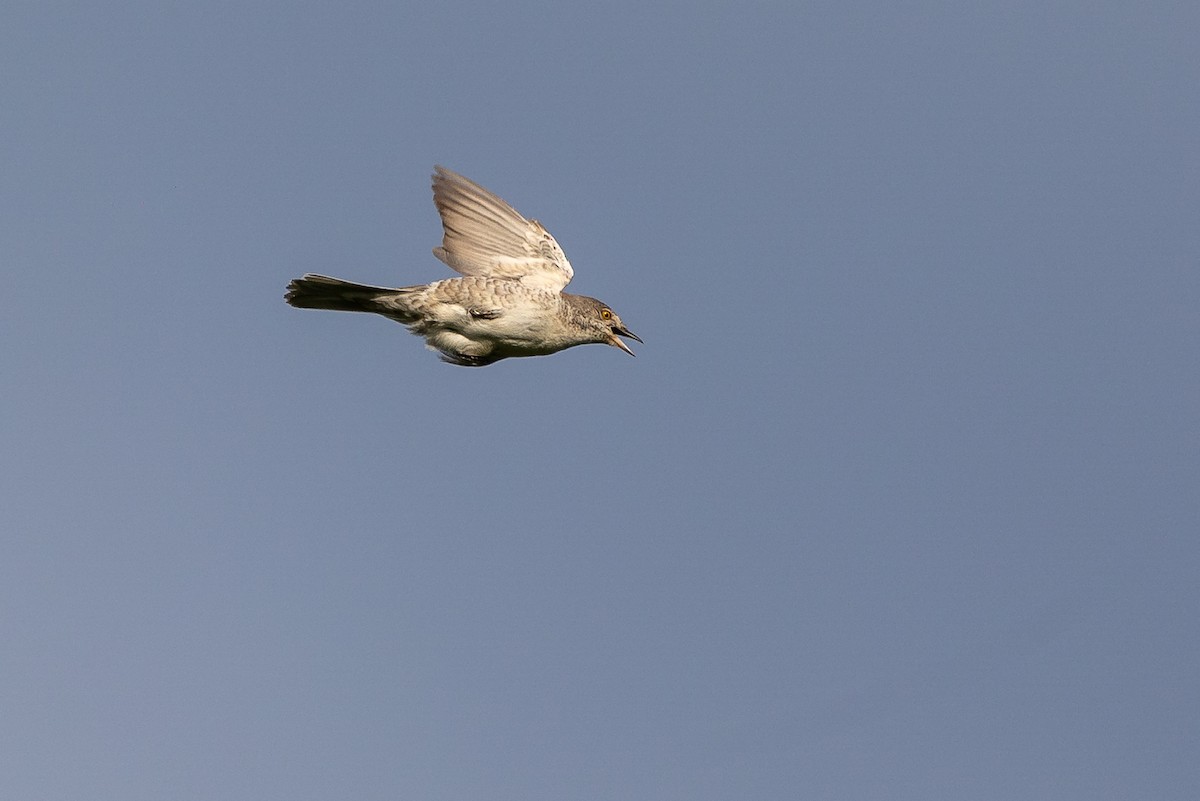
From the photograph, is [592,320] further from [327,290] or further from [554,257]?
[327,290]

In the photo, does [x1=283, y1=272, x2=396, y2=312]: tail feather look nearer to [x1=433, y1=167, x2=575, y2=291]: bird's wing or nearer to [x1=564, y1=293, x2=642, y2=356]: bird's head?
[x1=433, y1=167, x2=575, y2=291]: bird's wing

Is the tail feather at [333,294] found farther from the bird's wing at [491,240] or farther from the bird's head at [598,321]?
the bird's head at [598,321]

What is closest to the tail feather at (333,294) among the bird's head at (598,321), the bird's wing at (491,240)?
the bird's wing at (491,240)

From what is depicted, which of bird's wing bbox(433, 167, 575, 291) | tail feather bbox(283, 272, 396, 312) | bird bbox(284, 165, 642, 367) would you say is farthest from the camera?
bird's wing bbox(433, 167, 575, 291)

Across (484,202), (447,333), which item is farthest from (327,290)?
(484,202)

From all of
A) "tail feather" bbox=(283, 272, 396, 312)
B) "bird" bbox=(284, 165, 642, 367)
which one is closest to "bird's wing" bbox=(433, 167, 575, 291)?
"bird" bbox=(284, 165, 642, 367)

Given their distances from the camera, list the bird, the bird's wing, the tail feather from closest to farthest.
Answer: the tail feather → the bird → the bird's wing

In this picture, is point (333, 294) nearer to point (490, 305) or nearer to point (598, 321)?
point (490, 305)

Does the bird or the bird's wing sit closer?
the bird

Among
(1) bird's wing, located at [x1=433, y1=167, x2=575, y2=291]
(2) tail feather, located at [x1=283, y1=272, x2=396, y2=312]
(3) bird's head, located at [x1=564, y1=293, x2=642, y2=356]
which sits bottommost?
(2) tail feather, located at [x1=283, y1=272, x2=396, y2=312]
